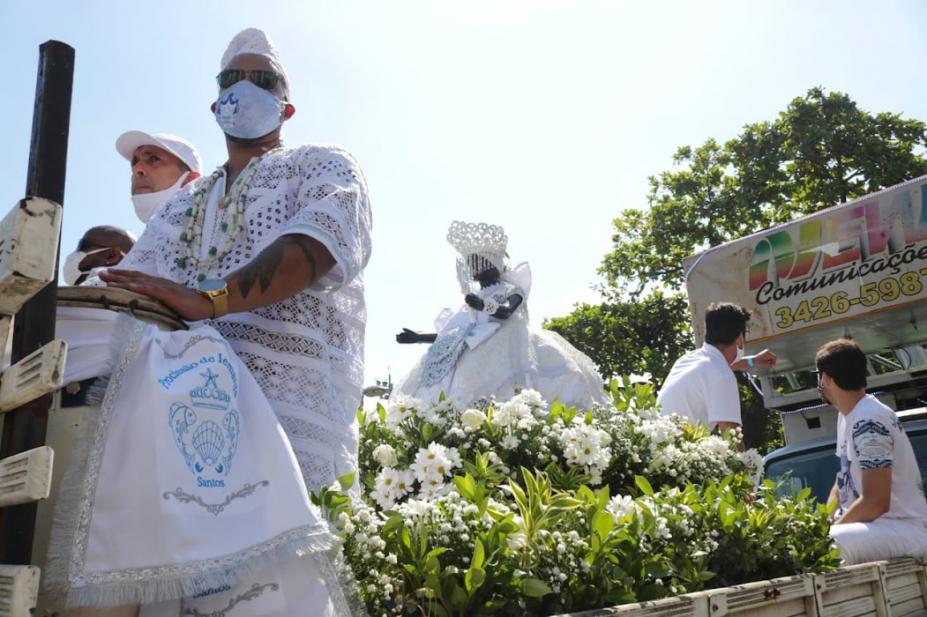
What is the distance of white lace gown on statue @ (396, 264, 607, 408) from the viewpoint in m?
6.44

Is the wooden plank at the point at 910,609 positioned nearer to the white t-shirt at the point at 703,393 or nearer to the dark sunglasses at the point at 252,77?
the white t-shirt at the point at 703,393

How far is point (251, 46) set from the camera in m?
2.34

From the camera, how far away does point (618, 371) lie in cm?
2191

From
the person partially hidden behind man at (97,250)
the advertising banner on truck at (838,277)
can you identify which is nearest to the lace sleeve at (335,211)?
the person partially hidden behind man at (97,250)

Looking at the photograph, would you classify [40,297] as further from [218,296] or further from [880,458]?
[880,458]

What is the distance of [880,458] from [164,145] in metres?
3.44

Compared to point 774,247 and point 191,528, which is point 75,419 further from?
point 774,247

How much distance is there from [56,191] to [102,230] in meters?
1.39

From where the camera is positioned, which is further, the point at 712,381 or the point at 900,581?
A: the point at 712,381

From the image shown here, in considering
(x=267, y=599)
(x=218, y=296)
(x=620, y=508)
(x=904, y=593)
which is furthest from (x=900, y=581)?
(x=218, y=296)

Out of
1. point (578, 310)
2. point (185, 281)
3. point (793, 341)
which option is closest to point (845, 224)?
point (793, 341)

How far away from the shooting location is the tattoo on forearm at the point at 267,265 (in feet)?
5.96

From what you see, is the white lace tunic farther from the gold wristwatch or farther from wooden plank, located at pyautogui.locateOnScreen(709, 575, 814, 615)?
wooden plank, located at pyautogui.locateOnScreen(709, 575, 814, 615)

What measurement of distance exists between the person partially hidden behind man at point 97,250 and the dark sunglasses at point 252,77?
63cm
